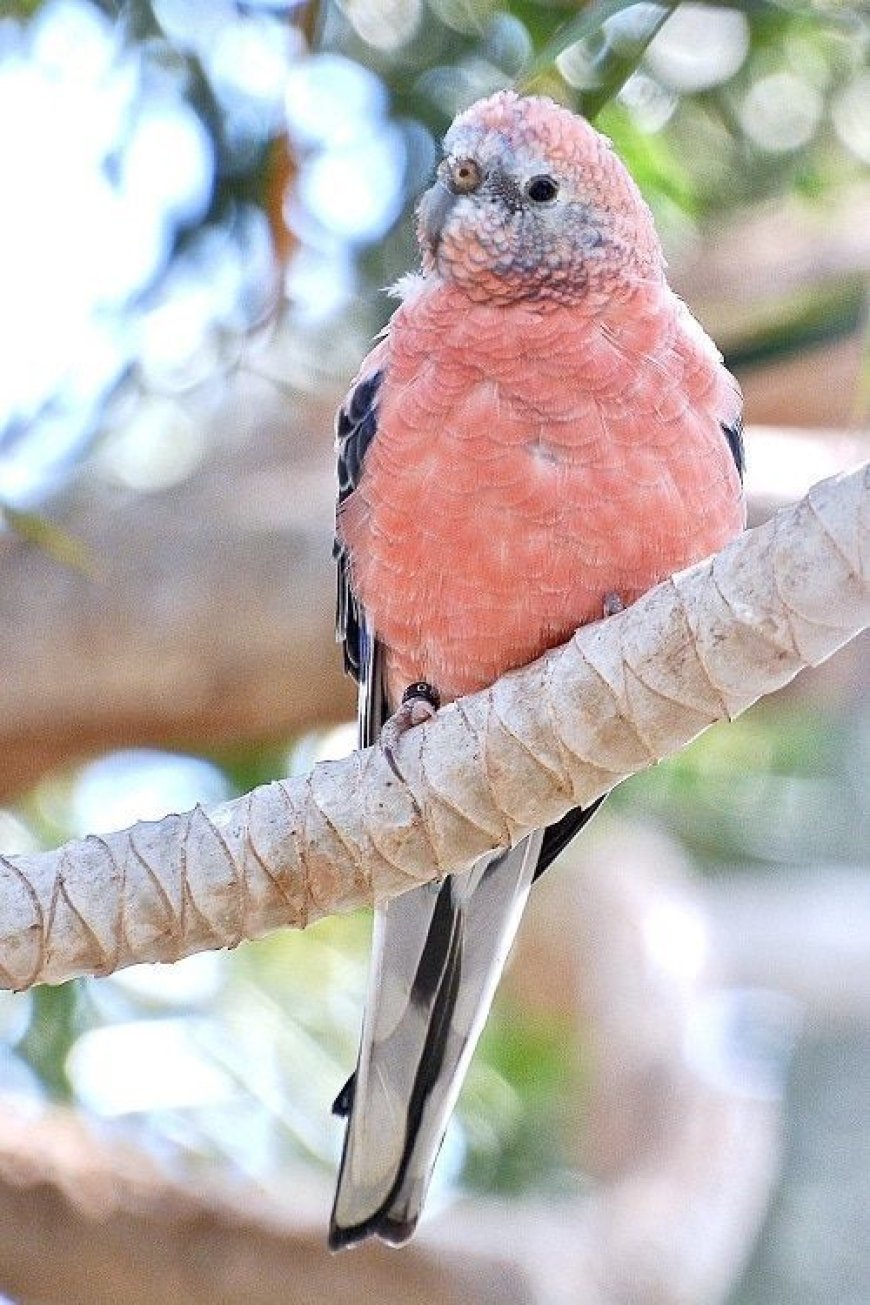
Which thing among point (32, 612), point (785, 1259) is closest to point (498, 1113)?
point (32, 612)

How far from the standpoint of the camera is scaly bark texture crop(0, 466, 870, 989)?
2.64 metres

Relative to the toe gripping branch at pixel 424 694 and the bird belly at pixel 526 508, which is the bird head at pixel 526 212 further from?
the toe gripping branch at pixel 424 694

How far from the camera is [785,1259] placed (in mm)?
13094

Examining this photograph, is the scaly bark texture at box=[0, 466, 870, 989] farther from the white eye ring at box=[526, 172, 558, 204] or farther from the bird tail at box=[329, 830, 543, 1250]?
the white eye ring at box=[526, 172, 558, 204]

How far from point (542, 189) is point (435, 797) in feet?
4.10

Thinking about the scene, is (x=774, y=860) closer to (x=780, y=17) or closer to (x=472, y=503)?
(x=780, y=17)

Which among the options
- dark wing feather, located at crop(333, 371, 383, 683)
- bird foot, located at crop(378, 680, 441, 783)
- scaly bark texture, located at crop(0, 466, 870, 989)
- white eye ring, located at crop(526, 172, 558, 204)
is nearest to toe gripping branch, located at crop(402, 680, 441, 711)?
bird foot, located at crop(378, 680, 441, 783)

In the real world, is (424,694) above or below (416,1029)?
above

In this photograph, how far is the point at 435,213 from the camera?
348cm

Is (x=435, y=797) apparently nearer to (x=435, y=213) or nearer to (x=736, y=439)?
(x=736, y=439)

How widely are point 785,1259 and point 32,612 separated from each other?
9226mm

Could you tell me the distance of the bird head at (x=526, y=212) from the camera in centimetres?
337

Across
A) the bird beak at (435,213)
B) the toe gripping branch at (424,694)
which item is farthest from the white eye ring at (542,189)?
the toe gripping branch at (424,694)

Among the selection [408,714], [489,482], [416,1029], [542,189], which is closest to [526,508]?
[489,482]
